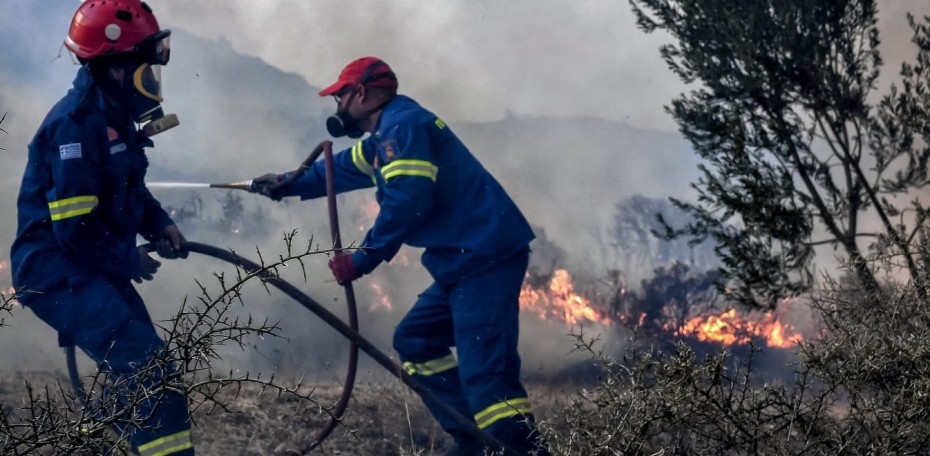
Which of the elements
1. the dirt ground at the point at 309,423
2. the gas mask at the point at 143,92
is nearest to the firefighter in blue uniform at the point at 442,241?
the dirt ground at the point at 309,423

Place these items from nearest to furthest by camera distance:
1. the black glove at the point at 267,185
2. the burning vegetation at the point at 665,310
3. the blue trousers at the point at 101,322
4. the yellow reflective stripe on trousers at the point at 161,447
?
1. the yellow reflective stripe on trousers at the point at 161,447
2. the blue trousers at the point at 101,322
3. the black glove at the point at 267,185
4. the burning vegetation at the point at 665,310

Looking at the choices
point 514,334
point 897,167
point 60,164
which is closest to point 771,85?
point 897,167

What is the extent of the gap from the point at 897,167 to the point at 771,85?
199 cm

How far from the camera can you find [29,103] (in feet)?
23.5

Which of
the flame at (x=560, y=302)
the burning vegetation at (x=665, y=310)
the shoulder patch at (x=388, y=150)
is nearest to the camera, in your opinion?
the shoulder patch at (x=388, y=150)

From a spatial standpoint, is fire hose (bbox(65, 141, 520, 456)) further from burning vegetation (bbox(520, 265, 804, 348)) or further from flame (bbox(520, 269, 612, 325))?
burning vegetation (bbox(520, 265, 804, 348))

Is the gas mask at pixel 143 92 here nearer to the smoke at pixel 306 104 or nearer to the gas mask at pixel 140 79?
the gas mask at pixel 140 79

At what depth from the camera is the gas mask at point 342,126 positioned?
620 centimetres

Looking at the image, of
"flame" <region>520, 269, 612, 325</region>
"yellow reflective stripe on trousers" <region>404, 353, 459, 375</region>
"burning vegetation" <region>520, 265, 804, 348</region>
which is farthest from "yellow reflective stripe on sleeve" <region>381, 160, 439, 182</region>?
"burning vegetation" <region>520, 265, 804, 348</region>

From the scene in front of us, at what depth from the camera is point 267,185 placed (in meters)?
6.18

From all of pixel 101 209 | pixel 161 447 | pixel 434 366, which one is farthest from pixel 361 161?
pixel 161 447

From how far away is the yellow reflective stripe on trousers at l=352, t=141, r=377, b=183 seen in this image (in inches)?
243

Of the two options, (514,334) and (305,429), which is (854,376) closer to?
(514,334)

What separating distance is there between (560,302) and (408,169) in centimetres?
339
